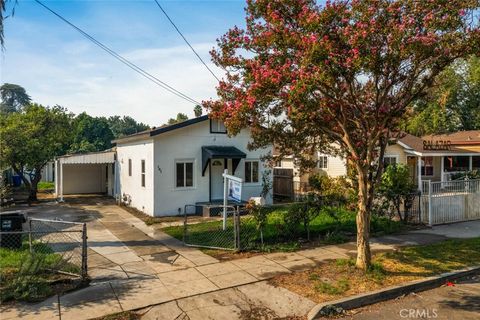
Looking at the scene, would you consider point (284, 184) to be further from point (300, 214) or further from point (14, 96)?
point (14, 96)

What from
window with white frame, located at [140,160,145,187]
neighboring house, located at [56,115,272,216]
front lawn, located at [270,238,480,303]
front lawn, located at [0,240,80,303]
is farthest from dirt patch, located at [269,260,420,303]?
window with white frame, located at [140,160,145,187]

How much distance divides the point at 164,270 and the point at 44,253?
334 cm

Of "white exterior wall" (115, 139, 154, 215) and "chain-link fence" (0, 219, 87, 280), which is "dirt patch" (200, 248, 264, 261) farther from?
"white exterior wall" (115, 139, 154, 215)

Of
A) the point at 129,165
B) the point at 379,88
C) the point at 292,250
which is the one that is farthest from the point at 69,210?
the point at 379,88

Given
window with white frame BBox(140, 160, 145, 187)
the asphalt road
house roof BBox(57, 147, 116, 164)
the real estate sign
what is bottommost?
the asphalt road

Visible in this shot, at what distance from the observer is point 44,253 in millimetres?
8648

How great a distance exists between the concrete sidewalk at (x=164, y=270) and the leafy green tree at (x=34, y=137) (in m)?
10.5

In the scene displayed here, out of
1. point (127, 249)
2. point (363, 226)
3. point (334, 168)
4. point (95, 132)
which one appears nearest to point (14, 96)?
point (95, 132)

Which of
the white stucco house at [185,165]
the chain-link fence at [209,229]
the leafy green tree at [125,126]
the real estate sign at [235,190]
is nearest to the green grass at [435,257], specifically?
the chain-link fence at [209,229]

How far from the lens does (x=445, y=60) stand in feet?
20.9

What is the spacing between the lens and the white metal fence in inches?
481

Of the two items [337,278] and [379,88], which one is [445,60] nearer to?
[379,88]

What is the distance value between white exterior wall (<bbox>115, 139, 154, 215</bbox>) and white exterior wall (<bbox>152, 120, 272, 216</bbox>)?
38 cm

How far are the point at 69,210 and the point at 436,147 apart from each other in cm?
2317
